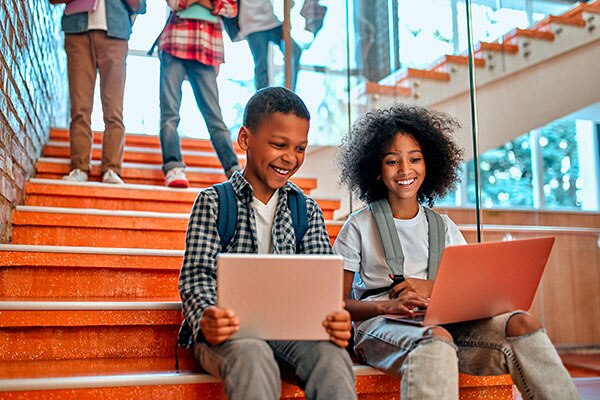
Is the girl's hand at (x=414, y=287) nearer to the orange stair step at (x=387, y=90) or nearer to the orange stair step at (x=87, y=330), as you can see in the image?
the orange stair step at (x=87, y=330)

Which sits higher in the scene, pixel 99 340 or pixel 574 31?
pixel 574 31

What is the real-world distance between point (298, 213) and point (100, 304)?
0.56 metres

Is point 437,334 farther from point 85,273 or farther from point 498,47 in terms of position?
point 498,47

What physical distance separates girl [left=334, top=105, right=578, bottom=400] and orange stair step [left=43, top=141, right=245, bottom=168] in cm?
155

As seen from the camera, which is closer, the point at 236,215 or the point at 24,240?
the point at 236,215

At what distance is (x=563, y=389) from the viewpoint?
1297mm

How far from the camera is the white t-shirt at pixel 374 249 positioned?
1688mm

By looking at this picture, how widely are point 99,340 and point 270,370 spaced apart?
2.10 ft

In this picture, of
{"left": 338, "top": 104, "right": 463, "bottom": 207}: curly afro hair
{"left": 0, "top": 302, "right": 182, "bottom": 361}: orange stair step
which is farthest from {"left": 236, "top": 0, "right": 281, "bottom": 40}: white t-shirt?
{"left": 0, "top": 302, "right": 182, "bottom": 361}: orange stair step

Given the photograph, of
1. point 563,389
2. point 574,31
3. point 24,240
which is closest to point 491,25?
point 574,31

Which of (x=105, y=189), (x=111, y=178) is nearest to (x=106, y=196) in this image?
(x=105, y=189)

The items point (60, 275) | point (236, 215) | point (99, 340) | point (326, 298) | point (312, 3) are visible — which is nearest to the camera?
point (326, 298)

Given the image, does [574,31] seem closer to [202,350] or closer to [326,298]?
[326,298]

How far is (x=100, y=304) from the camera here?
1.64 m
